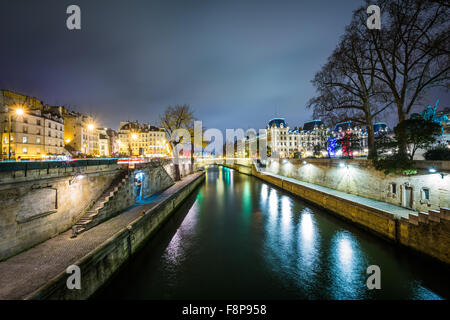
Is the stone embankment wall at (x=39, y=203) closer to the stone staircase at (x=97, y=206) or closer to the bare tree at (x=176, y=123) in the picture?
the stone staircase at (x=97, y=206)

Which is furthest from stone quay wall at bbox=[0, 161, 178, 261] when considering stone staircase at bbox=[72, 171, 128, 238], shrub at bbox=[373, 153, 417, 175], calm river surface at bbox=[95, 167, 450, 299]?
shrub at bbox=[373, 153, 417, 175]

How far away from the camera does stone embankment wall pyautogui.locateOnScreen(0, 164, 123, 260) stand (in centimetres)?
753

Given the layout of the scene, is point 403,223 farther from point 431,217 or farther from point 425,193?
point 425,193

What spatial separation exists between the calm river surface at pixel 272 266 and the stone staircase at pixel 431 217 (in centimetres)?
197

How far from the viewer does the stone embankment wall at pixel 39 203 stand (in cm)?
753

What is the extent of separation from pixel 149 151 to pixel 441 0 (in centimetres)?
9474

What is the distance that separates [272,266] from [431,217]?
8325 millimetres

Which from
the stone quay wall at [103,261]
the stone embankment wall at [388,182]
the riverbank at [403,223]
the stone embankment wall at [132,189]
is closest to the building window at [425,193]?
the stone embankment wall at [388,182]

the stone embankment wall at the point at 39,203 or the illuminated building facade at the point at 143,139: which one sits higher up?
the illuminated building facade at the point at 143,139

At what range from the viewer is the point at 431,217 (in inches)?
383

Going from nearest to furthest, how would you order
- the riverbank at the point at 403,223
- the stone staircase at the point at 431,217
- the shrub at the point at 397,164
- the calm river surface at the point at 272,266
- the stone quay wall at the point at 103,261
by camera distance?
the stone quay wall at the point at 103,261
the calm river surface at the point at 272,266
the stone staircase at the point at 431,217
the riverbank at the point at 403,223
the shrub at the point at 397,164

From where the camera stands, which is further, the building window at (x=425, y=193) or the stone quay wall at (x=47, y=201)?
the building window at (x=425, y=193)

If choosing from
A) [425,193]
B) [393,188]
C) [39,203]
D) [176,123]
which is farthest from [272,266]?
[176,123]
